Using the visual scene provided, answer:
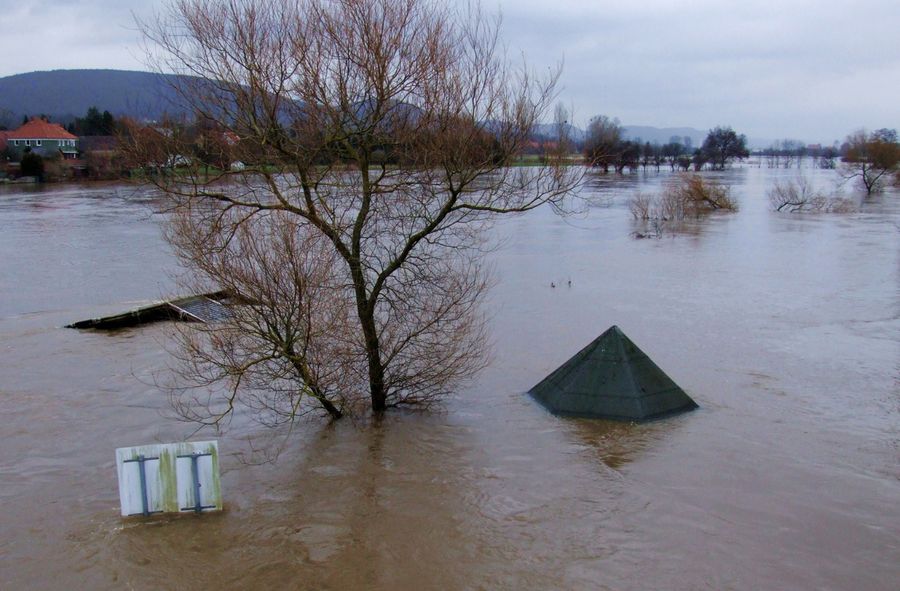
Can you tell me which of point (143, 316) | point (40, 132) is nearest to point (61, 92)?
point (40, 132)

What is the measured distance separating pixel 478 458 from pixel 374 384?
208 centimetres

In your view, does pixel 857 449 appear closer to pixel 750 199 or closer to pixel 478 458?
pixel 478 458

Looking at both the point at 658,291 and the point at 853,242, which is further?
the point at 853,242

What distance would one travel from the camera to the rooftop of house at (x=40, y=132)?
83.6m

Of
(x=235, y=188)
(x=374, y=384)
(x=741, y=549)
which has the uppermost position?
(x=235, y=188)

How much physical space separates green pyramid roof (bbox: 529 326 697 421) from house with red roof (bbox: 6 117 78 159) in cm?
7930

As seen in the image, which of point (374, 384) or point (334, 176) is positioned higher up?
point (334, 176)

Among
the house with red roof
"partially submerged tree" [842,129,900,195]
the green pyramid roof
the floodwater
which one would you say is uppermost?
the house with red roof

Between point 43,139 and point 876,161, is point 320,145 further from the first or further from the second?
point 43,139

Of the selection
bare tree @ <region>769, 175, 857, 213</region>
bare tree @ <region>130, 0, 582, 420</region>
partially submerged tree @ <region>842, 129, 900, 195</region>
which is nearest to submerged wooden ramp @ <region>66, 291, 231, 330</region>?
bare tree @ <region>130, 0, 582, 420</region>

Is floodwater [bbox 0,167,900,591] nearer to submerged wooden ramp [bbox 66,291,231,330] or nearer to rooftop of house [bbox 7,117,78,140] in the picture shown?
submerged wooden ramp [bbox 66,291,231,330]

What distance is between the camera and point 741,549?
27.1 ft

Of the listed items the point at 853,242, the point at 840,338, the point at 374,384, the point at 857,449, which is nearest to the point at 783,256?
the point at 853,242

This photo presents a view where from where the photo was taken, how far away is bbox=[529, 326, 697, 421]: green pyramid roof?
12.2 metres
